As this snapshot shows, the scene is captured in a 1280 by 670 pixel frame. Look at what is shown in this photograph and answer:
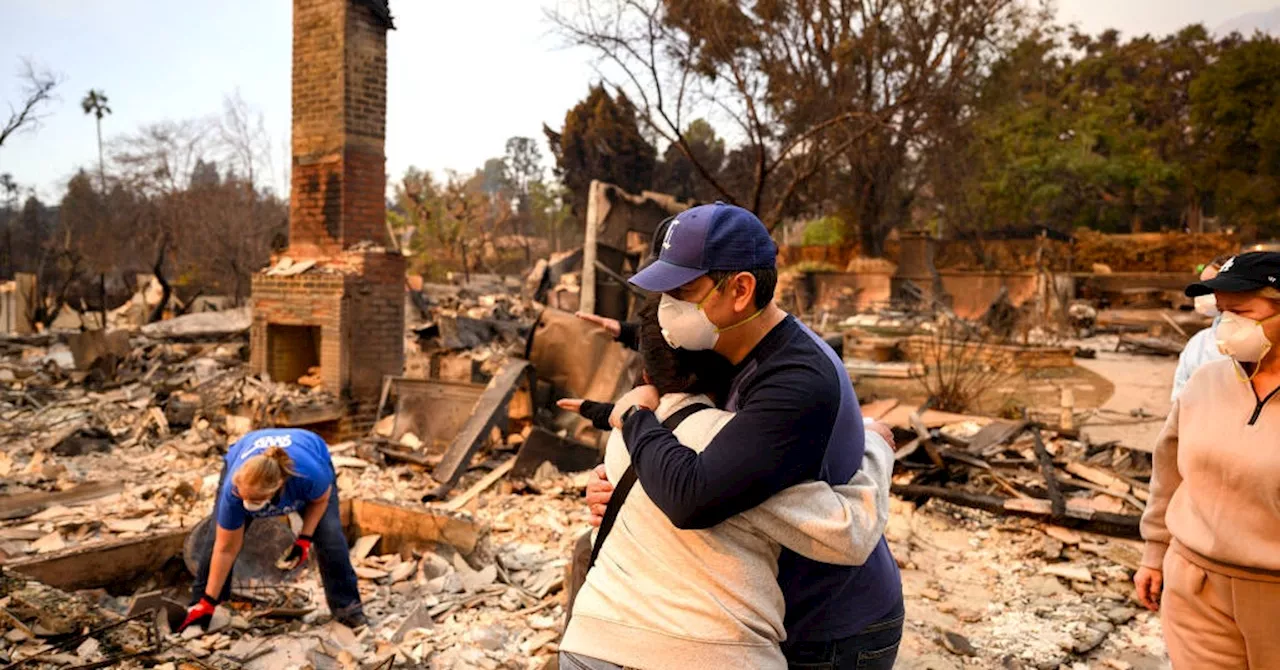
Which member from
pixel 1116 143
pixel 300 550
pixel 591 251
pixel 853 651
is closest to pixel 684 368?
pixel 853 651

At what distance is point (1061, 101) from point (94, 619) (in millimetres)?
44833

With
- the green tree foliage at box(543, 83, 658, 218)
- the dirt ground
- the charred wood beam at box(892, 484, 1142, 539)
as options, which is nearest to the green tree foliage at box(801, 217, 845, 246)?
the green tree foliage at box(543, 83, 658, 218)

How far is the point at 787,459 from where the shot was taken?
155 cm

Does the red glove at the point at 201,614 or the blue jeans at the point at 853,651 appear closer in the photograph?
the blue jeans at the point at 853,651

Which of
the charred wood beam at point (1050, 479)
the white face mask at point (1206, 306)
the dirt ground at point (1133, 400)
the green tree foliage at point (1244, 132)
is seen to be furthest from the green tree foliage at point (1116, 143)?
the white face mask at point (1206, 306)

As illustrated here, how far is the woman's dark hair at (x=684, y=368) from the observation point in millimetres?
1815

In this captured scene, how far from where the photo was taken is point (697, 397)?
5.89ft

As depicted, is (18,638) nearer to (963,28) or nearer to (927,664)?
(927,664)

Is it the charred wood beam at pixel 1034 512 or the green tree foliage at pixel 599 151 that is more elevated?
the green tree foliage at pixel 599 151

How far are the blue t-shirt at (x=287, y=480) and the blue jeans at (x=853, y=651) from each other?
335 centimetres

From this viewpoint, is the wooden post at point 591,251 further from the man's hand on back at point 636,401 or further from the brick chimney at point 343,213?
the man's hand on back at point 636,401

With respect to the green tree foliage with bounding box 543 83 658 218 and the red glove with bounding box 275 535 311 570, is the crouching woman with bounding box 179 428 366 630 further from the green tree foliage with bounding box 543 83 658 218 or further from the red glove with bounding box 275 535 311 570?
the green tree foliage with bounding box 543 83 658 218

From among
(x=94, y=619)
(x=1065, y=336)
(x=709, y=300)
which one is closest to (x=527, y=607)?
(x=94, y=619)

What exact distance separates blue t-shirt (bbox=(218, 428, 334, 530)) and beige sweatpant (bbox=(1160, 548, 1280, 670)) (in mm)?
3863
